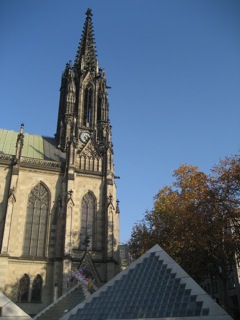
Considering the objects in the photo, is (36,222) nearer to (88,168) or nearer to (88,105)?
(88,168)

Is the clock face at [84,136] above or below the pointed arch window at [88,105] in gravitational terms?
below

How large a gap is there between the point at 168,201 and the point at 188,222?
3.69 metres

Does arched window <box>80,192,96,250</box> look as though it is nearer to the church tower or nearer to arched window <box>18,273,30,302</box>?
the church tower

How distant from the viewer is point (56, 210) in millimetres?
32062

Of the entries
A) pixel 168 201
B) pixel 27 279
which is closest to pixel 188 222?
pixel 168 201

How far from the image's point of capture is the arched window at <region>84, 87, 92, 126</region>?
4059 centimetres

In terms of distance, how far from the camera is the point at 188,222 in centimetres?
2392

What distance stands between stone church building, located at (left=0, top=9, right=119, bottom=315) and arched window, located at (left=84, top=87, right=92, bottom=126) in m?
0.66

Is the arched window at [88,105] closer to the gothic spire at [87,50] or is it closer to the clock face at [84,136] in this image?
the clock face at [84,136]

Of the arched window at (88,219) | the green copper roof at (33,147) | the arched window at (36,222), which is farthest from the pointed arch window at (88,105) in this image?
the arched window at (36,222)

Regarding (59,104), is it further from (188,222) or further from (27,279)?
(188,222)

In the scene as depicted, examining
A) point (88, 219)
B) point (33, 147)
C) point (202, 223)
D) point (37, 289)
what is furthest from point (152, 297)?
point (33, 147)

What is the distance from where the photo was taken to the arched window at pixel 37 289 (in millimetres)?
28391

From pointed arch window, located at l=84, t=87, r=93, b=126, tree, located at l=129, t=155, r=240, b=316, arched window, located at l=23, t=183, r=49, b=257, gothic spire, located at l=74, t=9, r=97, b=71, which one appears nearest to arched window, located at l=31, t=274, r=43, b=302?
arched window, located at l=23, t=183, r=49, b=257
